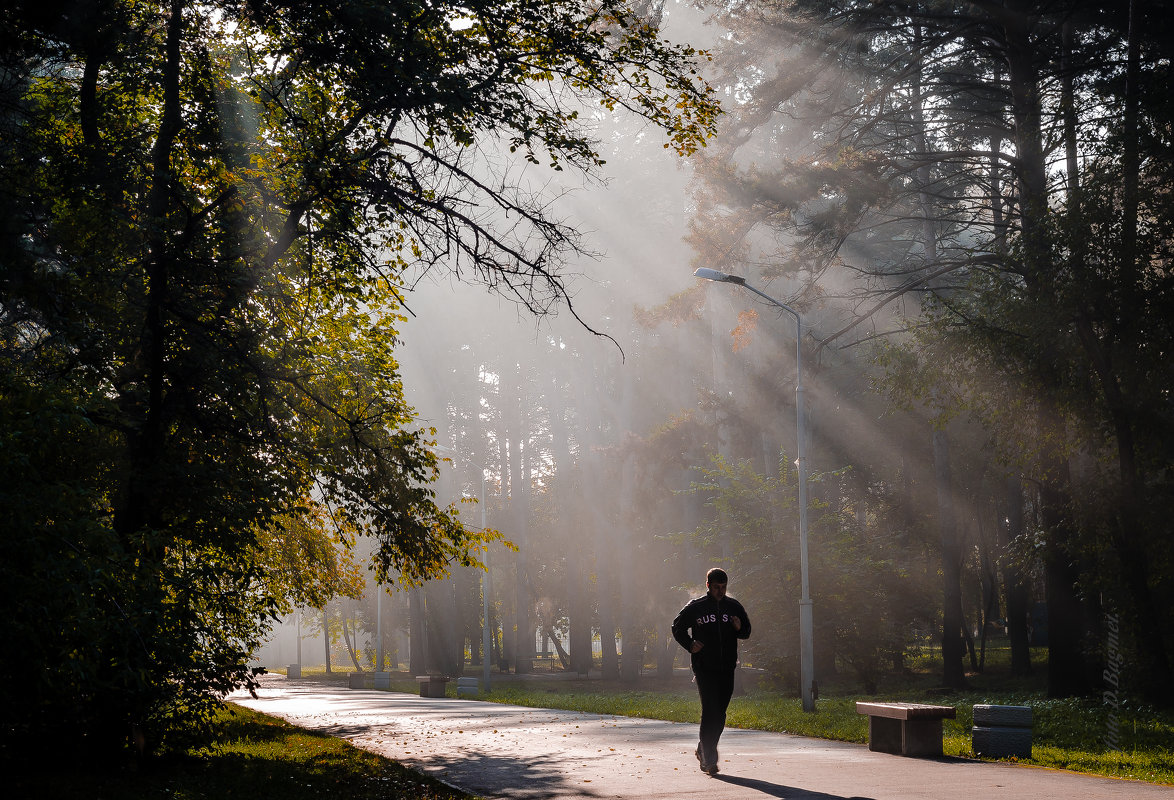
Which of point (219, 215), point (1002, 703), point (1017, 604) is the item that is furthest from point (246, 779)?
point (1017, 604)

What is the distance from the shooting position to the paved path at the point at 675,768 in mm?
8594

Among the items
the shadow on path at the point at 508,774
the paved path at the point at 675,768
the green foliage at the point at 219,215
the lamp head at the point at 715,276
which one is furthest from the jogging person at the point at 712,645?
the lamp head at the point at 715,276

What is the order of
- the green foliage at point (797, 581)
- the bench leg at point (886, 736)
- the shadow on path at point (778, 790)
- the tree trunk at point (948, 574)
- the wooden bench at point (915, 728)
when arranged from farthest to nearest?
1. the tree trunk at point (948, 574)
2. the green foliage at point (797, 581)
3. the bench leg at point (886, 736)
4. the wooden bench at point (915, 728)
5. the shadow on path at point (778, 790)

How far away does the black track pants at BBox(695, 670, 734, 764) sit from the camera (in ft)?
32.8

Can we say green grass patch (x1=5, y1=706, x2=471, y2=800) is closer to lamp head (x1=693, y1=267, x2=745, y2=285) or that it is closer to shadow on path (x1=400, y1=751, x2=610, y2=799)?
shadow on path (x1=400, y1=751, x2=610, y2=799)

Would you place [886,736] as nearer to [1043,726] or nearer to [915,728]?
[915,728]

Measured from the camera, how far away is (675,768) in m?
10.5

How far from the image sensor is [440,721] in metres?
19.1

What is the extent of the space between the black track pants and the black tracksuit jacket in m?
0.08

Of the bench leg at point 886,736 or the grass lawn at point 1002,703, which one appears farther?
the bench leg at point 886,736

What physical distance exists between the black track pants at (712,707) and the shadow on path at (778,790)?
349 mm

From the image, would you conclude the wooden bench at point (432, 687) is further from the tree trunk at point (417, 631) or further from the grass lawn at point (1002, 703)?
the tree trunk at point (417, 631)

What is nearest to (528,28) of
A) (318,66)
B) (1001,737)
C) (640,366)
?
(318,66)

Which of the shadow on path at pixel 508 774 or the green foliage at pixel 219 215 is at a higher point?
the green foliage at pixel 219 215
